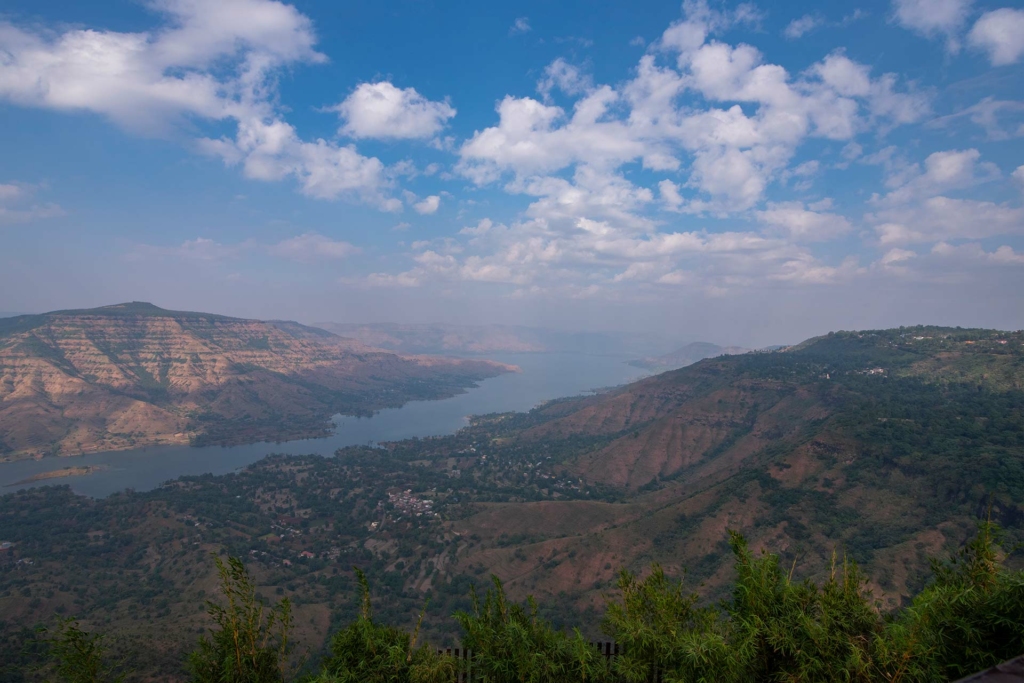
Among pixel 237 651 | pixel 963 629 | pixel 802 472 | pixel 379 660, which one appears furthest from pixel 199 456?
pixel 963 629

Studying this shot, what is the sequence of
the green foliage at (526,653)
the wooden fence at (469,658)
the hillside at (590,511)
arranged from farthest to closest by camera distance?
the hillside at (590,511), the wooden fence at (469,658), the green foliage at (526,653)

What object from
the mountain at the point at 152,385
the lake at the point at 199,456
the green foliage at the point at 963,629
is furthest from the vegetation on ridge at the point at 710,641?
the mountain at the point at 152,385

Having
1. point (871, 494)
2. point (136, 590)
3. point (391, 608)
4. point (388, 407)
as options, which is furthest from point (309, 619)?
point (388, 407)

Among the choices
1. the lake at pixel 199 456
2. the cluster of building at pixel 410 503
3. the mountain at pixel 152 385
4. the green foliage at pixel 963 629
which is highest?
the green foliage at pixel 963 629

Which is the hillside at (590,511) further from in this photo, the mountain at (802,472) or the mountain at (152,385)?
the mountain at (152,385)

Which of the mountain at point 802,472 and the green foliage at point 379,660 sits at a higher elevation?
the green foliage at point 379,660

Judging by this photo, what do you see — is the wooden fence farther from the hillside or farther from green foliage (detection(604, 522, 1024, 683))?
the hillside
